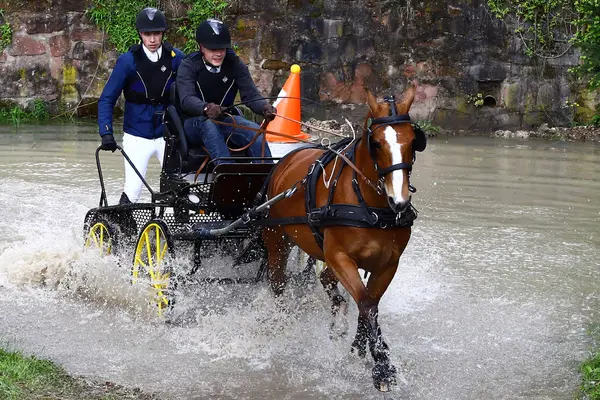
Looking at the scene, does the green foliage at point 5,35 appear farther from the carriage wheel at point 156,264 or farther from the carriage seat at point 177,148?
the carriage wheel at point 156,264

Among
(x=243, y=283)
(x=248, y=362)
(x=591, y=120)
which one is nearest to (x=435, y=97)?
(x=591, y=120)

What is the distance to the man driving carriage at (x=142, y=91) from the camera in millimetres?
7195

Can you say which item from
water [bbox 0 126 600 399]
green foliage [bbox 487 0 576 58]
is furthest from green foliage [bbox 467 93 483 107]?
water [bbox 0 126 600 399]

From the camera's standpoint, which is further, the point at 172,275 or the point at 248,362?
the point at 172,275

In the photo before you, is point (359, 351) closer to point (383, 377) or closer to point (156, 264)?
point (383, 377)

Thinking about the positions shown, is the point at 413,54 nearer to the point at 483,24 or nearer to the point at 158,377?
the point at 483,24

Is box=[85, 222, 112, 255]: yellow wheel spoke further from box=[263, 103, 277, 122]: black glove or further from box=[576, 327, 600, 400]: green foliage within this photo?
box=[576, 327, 600, 400]: green foliage

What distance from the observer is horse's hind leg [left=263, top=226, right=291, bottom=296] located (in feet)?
21.0

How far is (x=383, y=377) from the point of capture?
4957 mm

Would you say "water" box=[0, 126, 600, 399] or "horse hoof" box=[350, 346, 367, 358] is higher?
"horse hoof" box=[350, 346, 367, 358]

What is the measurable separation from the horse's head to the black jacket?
5.93 ft

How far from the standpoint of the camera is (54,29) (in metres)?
16.8

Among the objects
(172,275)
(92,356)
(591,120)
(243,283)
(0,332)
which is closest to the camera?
(92,356)

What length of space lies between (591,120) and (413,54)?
10.7ft
